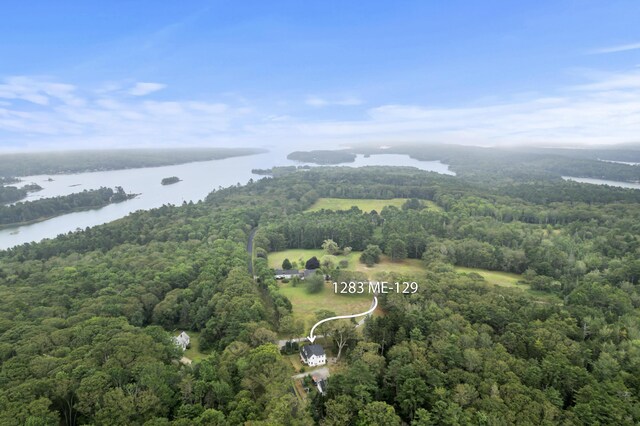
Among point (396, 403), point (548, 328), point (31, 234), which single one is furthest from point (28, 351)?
point (31, 234)

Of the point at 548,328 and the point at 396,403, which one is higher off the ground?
the point at 548,328

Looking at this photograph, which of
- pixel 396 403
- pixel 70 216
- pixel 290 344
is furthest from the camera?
pixel 70 216

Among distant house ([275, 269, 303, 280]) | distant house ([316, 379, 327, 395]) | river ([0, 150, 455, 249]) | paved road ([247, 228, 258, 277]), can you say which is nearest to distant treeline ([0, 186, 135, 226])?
river ([0, 150, 455, 249])

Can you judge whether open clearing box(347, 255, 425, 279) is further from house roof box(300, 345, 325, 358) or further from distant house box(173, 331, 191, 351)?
distant house box(173, 331, 191, 351)

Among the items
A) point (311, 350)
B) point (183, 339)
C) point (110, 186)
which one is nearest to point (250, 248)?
point (183, 339)

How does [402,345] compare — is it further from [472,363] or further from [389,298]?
[389,298]
